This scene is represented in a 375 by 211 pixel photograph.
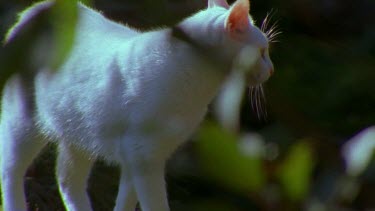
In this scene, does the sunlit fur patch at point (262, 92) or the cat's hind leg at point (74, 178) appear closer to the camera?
the sunlit fur patch at point (262, 92)

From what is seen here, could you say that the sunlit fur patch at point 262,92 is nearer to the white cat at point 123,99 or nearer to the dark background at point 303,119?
A: the dark background at point 303,119

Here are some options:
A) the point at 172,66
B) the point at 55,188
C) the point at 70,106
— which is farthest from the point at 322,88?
the point at 55,188

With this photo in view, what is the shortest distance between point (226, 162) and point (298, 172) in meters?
0.04

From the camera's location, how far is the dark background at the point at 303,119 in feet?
1.40

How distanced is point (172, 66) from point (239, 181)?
1696 millimetres

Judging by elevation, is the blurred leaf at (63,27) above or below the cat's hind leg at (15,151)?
above

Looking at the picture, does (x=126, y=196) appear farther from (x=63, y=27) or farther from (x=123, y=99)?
(x=63, y=27)

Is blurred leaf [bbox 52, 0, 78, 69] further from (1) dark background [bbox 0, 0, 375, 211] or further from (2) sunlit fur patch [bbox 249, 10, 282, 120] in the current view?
(2) sunlit fur patch [bbox 249, 10, 282, 120]

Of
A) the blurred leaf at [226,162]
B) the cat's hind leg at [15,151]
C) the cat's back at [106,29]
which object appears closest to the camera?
the blurred leaf at [226,162]

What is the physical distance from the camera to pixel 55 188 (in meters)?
3.38

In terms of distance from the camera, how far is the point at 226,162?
1.31 ft

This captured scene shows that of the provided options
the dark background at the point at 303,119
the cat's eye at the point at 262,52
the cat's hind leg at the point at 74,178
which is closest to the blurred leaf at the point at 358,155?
the dark background at the point at 303,119

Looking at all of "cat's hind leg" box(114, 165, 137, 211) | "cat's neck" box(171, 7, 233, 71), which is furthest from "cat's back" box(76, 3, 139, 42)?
"cat's neck" box(171, 7, 233, 71)

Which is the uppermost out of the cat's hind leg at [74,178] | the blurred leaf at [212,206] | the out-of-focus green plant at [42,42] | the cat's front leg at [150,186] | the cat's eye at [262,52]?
the out-of-focus green plant at [42,42]
